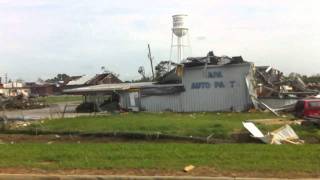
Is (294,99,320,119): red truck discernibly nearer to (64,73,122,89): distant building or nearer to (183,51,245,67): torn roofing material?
(183,51,245,67): torn roofing material

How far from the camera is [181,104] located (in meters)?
53.2

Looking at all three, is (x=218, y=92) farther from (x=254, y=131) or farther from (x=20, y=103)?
(x=20, y=103)

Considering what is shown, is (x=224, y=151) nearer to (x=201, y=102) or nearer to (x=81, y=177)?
(x=81, y=177)

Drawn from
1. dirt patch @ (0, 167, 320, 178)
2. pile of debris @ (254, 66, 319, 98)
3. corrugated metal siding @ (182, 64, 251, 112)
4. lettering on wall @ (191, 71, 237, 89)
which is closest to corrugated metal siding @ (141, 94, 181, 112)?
corrugated metal siding @ (182, 64, 251, 112)

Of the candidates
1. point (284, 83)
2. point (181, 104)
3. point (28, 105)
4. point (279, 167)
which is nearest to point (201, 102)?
point (181, 104)

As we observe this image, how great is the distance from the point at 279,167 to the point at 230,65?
38257 millimetres

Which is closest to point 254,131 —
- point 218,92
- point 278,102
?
point 278,102

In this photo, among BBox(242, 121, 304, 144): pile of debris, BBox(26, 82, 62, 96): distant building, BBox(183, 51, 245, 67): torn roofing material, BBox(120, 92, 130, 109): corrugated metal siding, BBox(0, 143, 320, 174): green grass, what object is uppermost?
BBox(183, 51, 245, 67): torn roofing material

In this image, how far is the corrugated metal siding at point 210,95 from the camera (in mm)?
51094

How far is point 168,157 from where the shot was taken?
598 inches

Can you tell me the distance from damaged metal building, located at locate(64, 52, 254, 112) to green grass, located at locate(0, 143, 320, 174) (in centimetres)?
3415

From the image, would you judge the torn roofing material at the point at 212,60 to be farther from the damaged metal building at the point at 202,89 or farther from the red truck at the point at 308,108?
the red truck at the point at 308,108

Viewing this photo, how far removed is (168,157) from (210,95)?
1467 inches

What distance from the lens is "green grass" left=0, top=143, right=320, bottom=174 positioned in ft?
45.5
